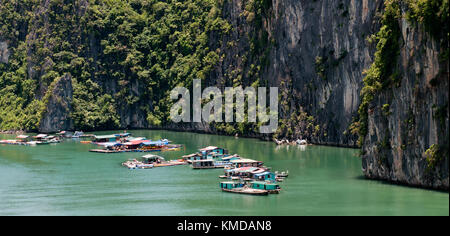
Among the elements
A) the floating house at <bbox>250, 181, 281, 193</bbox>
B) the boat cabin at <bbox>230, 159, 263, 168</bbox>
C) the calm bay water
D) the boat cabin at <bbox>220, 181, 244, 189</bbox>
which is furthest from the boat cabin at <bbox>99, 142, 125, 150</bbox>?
the floating house at <bbox>250, 181, 281, 193</bbox>

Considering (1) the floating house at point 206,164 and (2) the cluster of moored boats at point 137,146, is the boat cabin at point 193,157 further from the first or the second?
(2) the cluster of moored boats at point 137,146

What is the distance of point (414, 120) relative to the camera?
1875 inches

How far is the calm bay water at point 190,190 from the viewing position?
148 ft

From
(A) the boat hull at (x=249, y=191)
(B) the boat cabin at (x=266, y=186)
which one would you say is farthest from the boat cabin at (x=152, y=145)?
(B) the boat cabin at (x=266, y=186)

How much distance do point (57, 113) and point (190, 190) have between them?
2674 inches

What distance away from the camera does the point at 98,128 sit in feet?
398

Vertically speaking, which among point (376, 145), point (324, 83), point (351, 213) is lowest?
point (351, 213)

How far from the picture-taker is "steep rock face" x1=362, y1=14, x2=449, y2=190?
4481cm

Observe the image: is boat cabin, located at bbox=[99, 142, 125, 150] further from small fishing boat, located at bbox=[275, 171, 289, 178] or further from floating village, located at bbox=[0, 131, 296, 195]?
small fishing boat, located at bbox=[275, 171, 289, 178]

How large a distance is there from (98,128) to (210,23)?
77.3ft

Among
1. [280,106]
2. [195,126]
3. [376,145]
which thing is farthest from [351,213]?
[195,126]

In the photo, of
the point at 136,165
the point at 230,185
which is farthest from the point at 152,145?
the point at 230,185

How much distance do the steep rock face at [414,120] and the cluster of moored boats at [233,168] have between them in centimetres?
729

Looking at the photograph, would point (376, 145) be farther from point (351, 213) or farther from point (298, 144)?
point (298, 144)
